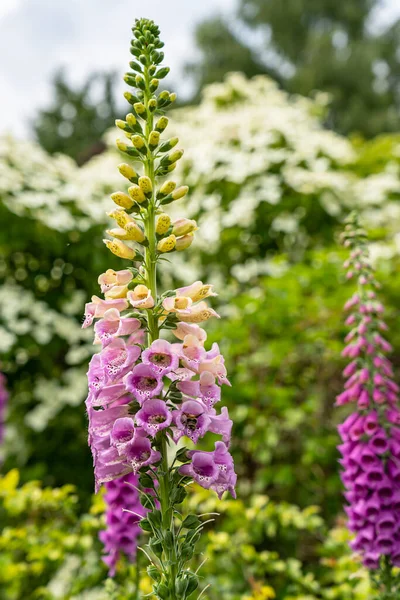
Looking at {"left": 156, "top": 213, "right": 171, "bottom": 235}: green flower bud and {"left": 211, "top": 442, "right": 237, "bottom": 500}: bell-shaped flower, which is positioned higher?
{"left": 156, "top": 213, "right": 171, "bottom": 235}: green flower bud

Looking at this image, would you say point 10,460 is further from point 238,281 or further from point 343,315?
point 343,315

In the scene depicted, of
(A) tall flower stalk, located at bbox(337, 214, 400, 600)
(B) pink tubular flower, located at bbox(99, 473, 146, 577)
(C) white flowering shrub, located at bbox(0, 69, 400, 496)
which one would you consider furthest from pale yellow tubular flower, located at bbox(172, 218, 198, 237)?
(C) white flowering shrub, located at bbox(0, 69, 400, 496)

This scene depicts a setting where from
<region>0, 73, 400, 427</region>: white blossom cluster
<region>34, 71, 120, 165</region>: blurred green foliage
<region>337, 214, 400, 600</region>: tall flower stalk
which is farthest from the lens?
<region>34, 71, 120, 165</region>: blurred green foliage

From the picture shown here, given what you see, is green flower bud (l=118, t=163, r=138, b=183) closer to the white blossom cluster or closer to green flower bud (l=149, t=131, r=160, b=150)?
green flower bud (l=149, t=131, r=160, b=150)

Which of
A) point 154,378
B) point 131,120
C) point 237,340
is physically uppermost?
point 237,340

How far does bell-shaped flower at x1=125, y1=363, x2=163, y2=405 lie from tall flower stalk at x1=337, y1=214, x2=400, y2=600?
2.75 ft

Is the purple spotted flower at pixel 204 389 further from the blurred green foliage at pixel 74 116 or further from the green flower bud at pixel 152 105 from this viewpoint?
the blurred green foliage at pixel 74 116

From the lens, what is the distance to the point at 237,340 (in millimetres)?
3553

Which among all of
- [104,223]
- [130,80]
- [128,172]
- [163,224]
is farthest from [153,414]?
[104,223]

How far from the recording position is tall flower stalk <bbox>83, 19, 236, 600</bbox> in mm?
1114

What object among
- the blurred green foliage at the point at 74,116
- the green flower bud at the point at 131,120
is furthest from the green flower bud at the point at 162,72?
the blurred green foliage at the point at 74,116

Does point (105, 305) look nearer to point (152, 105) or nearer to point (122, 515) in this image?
point (152, 105)

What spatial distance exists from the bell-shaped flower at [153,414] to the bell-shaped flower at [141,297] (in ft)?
0.65

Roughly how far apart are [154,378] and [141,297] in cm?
18
